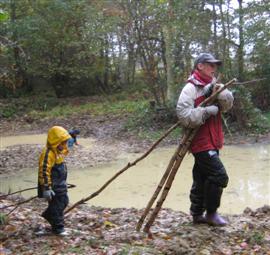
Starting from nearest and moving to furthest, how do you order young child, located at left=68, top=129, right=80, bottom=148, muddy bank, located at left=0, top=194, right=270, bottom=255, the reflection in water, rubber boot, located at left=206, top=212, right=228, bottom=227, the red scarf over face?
muddy bank, located at left=0, top=194, right=270, bottom=255, the red scarf over face, rubber boot, located at left=206, top=212, right=228, bottom=227, young child, located at left=68, top=129, right=80, bottom=148, the reflection in water

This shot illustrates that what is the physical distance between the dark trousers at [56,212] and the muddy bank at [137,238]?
0.43 feet

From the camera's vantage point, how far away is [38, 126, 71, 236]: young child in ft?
16.2

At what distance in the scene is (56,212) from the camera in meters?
5.10

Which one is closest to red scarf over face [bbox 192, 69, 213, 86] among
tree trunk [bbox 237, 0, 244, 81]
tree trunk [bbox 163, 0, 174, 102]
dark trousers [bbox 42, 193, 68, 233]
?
dark trousers [bbox 42, 193, 68, 233]

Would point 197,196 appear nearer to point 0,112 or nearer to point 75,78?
point 0,112

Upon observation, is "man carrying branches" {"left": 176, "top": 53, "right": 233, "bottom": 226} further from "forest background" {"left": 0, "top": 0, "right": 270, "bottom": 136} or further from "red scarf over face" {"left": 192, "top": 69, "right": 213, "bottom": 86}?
"forest background" {"left": 0, "top": 0, "right": 270, "bottom": 136}

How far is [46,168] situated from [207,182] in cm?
166

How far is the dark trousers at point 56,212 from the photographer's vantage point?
16.6 feet

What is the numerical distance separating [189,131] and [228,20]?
42.4ft

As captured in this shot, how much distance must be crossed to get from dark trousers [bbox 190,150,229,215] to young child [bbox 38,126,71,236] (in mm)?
1398

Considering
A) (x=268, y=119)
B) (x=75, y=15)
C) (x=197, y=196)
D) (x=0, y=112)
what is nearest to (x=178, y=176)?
(x=197, y=196)

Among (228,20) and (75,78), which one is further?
(75,78)

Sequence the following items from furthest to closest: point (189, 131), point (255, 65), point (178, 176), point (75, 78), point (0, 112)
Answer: point (75, 78) → point (0, 112) → point (255, 65) → point (178, 176) → point (189, 131)

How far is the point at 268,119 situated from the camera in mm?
16828
